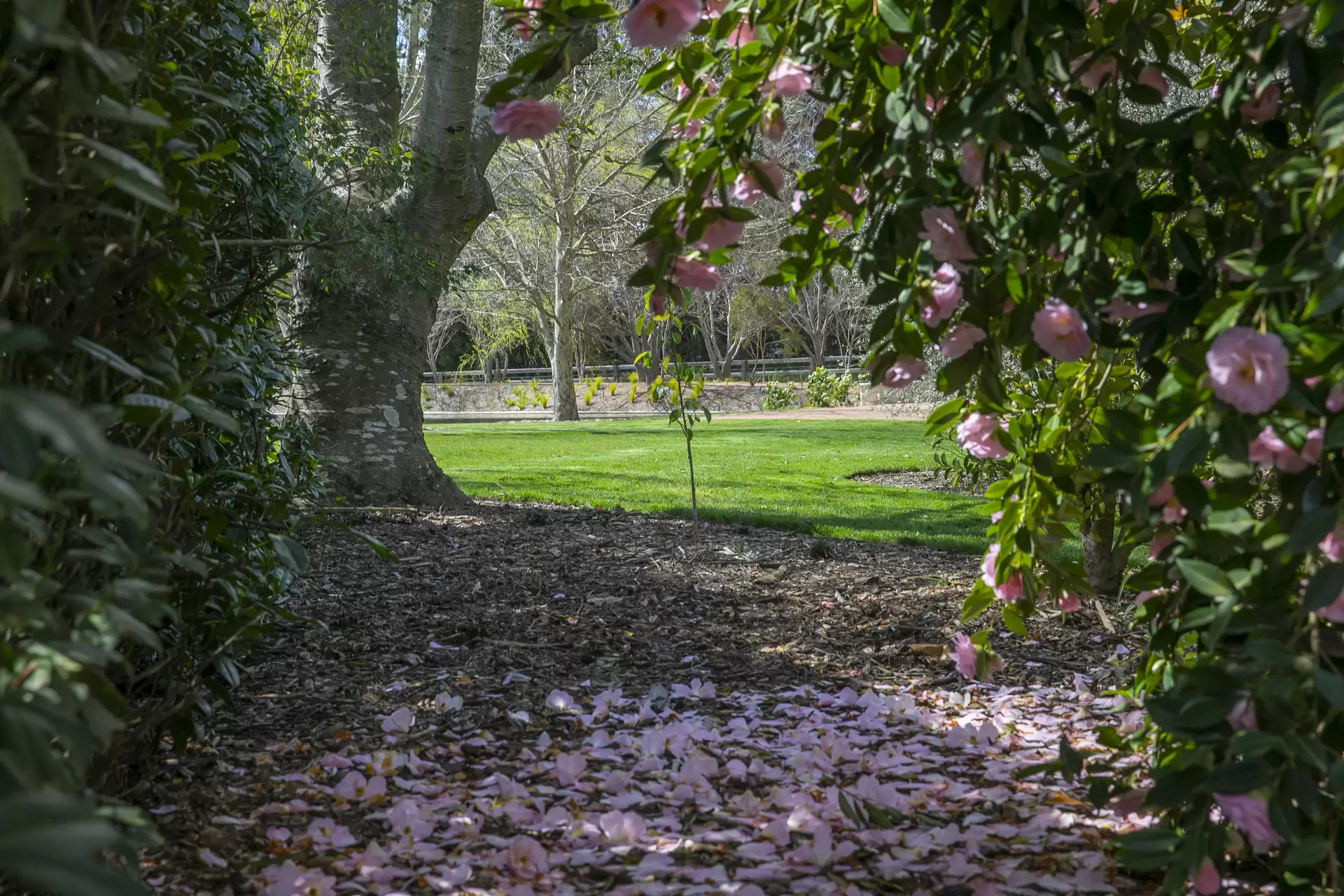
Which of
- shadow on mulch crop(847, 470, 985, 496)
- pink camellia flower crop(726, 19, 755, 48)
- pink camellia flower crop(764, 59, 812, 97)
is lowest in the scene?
shadow on mulch crop(847, 470, 985, 496)

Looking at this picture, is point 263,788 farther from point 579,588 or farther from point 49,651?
point 579,588

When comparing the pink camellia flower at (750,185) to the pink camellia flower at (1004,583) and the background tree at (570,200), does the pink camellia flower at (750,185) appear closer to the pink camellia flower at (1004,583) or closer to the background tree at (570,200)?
the pink camellia flower at (1004,583)

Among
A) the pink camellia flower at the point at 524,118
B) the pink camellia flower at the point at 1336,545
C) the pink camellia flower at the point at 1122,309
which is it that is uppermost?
the pink camellia flower at the point at 524,118

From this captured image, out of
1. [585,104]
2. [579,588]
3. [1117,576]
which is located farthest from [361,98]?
[585,104]

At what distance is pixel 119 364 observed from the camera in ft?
3.19

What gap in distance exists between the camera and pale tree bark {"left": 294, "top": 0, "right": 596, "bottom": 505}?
18.1 ft

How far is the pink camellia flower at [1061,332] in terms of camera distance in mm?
1276

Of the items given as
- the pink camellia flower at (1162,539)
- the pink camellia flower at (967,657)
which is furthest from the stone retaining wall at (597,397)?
the pink camellia flower at (1162,539)

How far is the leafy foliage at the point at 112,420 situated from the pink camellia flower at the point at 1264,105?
1.25 m

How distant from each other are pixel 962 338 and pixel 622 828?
109 cm

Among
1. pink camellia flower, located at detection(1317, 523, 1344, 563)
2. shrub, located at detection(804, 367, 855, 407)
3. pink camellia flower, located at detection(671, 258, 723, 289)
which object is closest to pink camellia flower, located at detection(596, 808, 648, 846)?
pink camellia flower, located at detection(671, 258, 723, 289)

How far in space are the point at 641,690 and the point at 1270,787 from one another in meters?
2.00

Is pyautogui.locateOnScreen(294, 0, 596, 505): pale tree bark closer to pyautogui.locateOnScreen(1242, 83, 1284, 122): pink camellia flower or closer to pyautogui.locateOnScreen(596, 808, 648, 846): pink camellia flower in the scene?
pyautogui.locateOnScreen(596, 808, 648, 846): pink camellia flower

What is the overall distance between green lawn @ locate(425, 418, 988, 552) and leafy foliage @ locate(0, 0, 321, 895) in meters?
1.39
